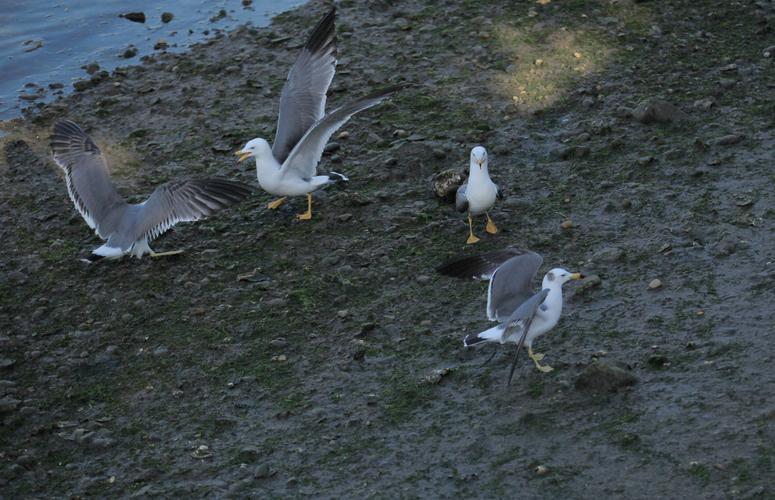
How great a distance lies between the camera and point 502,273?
22.6ft

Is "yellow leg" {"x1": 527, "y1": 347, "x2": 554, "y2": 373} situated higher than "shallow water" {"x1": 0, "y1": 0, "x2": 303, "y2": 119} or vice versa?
"shallow water" {"x1": 0, "y1": 0, "x2": 303, "y2": 119}

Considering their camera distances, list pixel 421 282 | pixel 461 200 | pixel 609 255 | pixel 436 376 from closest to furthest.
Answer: pixel 436 376 < pixel 609 255 < pixel 421 282 < pixel 461 200

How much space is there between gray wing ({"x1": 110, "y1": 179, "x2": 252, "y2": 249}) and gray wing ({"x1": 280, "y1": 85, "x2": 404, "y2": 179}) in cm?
50

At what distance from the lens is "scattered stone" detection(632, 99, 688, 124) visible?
8.98m

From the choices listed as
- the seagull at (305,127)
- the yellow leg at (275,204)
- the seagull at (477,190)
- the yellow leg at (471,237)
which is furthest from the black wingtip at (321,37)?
the yellow leg at (471,237)

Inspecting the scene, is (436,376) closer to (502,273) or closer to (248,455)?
(502,273)

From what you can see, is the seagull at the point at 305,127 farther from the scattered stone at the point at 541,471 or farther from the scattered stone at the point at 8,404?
the scattered stone at the point at 541,471

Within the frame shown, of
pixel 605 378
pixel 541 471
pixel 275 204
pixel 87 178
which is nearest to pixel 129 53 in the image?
pixel 87 178

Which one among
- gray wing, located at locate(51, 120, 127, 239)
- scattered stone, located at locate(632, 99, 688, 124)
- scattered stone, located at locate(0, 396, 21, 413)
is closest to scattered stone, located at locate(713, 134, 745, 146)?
scattered stone, located at locate(632, 99, 688, 124)

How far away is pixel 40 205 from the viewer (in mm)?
9414

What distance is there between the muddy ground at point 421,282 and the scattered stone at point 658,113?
0.02 metres

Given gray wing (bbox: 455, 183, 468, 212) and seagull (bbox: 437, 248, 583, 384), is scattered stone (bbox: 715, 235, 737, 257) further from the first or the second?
gray wing (bbox: 455, 183, 468, 212)

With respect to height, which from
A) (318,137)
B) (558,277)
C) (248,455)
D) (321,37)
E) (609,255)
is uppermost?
(321,37)

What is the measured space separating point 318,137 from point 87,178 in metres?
1.85
